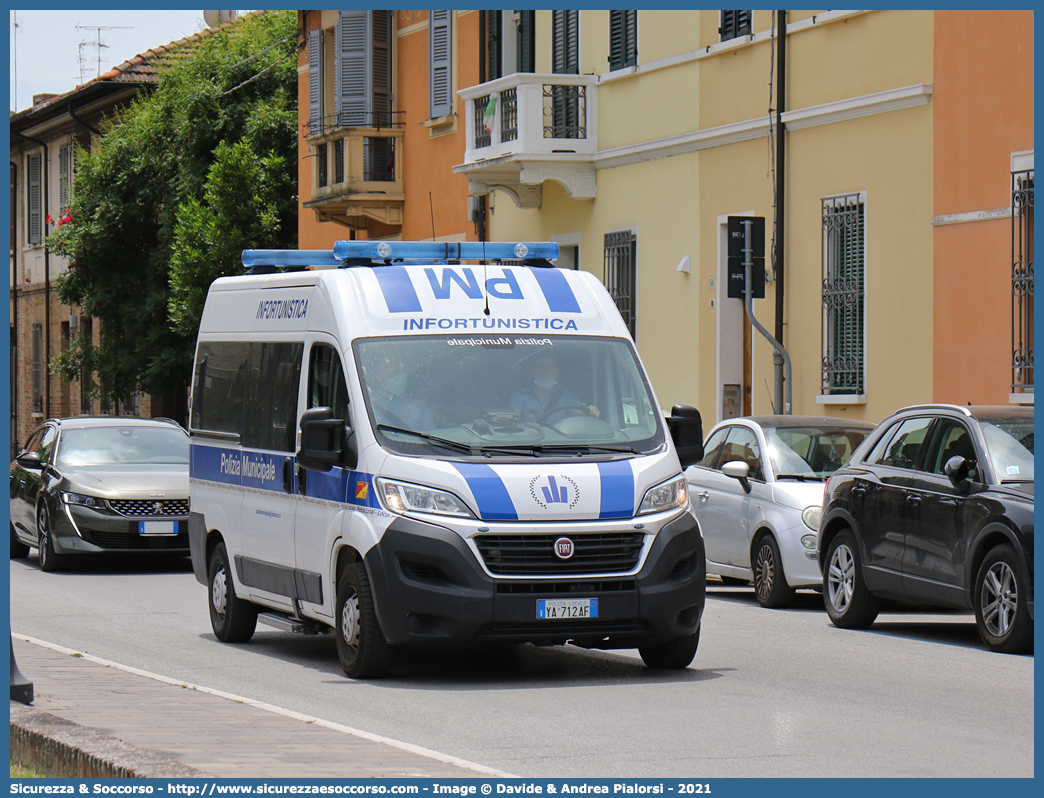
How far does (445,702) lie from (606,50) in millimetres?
18348

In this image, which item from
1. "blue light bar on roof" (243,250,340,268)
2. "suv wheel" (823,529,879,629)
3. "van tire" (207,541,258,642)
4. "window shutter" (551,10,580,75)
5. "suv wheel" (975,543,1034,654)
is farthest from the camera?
"window shutter" (551,10,580,75)

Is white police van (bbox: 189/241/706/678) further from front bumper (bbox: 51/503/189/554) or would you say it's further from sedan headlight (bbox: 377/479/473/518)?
front bumper (bbox: 51/503/189/554)

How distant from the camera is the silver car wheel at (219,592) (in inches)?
511

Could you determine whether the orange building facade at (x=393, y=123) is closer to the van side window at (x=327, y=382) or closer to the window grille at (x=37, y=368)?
the van side window at (x=327, y=382)

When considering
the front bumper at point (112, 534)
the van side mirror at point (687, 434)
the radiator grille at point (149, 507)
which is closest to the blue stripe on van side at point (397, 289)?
the van side mirror at point (687, 434)

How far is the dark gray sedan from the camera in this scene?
1877cm

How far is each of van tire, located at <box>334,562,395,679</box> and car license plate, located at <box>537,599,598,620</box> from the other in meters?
0.94

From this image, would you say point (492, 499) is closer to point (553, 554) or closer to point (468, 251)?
point (553, 554)

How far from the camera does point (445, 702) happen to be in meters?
9.67

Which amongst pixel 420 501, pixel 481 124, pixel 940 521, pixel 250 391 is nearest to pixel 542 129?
pixel 481 124

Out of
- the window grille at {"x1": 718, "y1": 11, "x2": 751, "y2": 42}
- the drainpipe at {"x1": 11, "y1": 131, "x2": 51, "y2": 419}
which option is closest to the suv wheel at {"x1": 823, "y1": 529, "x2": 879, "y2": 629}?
the window grille at {"x1": 718, "y1": 11, "x2": 751, "y2": 42}

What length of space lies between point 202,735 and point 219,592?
5.31 m

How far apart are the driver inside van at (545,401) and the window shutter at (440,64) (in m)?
20.7
